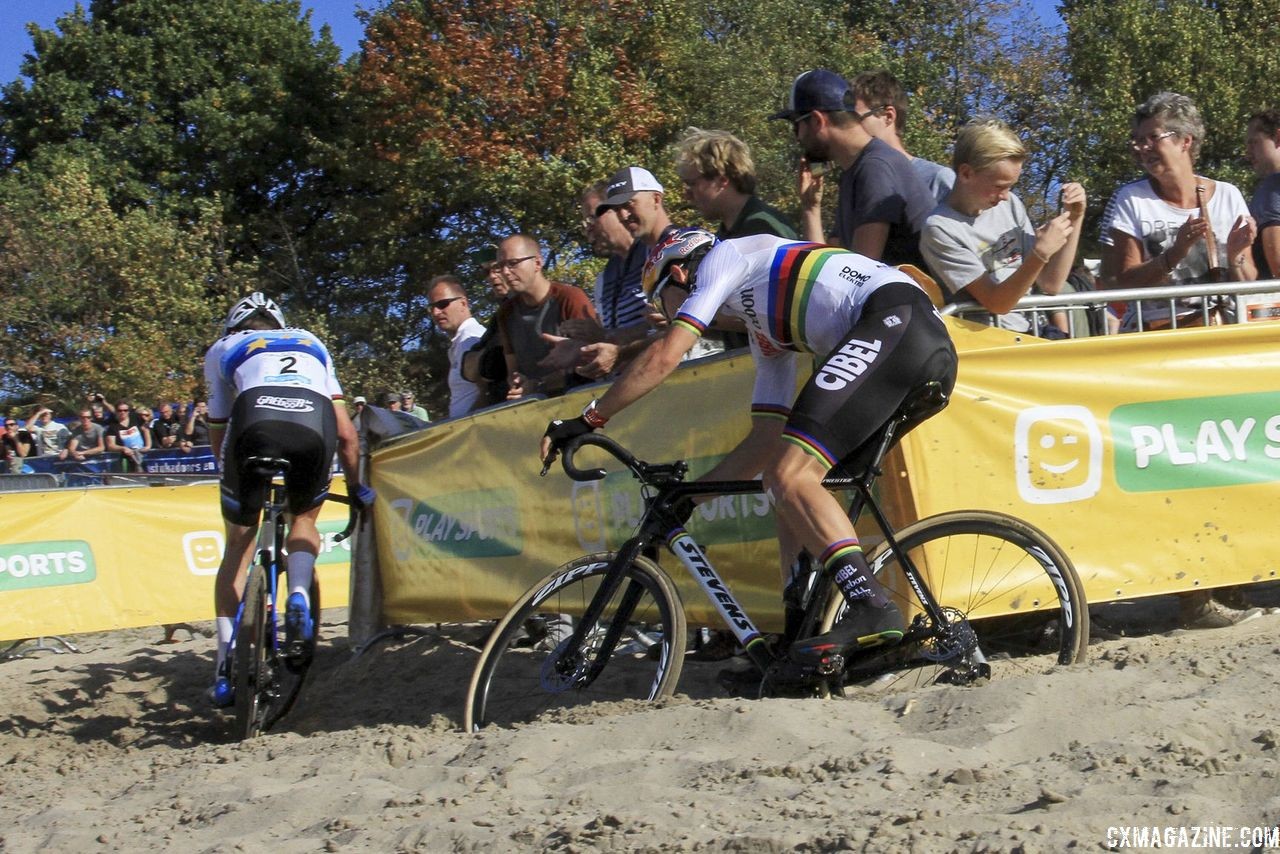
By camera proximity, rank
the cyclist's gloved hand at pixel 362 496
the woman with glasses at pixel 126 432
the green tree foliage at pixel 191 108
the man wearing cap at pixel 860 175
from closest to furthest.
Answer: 1. the man wearing cap at pixel 860 175
2. the cyclist's gloved hand at pixel 362 496
3. the woman with glasses at pixel 126 432
4. the green tree foliage at pixel 191 108

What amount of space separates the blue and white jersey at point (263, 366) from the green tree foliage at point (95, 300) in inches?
998

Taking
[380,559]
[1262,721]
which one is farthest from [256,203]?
[1262,721]

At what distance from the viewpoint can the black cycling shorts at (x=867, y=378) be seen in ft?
14.5

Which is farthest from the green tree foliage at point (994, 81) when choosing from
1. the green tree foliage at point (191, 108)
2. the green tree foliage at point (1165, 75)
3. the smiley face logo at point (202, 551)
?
the smiley face logo at point (202, 551)

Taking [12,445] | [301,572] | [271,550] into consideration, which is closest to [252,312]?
[271,550]

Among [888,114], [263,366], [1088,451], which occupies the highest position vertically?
[888,114]

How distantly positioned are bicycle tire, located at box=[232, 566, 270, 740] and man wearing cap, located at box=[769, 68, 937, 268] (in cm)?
297

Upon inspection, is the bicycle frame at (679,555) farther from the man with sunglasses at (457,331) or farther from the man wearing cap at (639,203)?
the man with sunglasses at (457,331)

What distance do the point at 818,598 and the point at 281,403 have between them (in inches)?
113

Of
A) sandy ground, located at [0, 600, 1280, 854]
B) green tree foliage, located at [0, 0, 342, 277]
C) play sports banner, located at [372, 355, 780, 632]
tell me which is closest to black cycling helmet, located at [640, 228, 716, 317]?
play sports banner, located at [372, 355, 780, 632]

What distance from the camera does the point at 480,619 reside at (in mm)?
7457

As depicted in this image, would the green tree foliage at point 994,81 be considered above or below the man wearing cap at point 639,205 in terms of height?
above

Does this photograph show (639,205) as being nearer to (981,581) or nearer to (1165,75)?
(981,581)

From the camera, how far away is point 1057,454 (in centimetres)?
531
